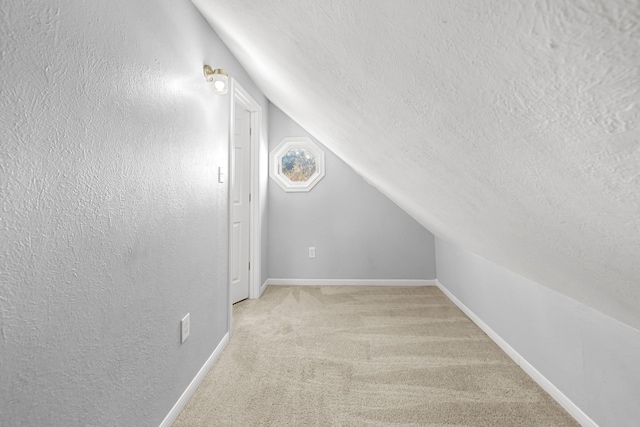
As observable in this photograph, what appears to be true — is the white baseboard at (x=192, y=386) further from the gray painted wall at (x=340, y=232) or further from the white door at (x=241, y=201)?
the gray painted wall at (x=340, y=232)

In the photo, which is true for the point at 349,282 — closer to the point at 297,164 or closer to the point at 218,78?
the point at 297,164

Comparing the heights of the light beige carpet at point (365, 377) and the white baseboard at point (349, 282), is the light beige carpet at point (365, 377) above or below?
below

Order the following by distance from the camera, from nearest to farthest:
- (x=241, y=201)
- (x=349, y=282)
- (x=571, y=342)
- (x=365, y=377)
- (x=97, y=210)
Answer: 1. (x=97, y=210)
2. (x=571, y=342)
3. (x=365, y=377)
4. (x=241, y=201)
5. (x=349, y=282)

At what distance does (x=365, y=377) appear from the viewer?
1.60 m

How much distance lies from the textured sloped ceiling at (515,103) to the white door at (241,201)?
191 centimetres

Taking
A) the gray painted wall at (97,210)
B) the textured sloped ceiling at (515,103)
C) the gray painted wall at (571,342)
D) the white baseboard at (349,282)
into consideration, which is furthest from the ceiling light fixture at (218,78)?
the white baseboard at (349,282)

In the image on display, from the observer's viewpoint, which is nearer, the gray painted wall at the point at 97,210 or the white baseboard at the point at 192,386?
the gray painted wall at the point at 97,210

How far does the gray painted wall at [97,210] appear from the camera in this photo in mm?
657

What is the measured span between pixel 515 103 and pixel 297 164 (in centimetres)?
310

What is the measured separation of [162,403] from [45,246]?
85 cm

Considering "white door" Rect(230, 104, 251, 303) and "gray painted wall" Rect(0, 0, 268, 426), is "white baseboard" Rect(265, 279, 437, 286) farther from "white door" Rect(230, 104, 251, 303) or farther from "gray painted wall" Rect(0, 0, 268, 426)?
"gray painted wall" Rect(0, 0, 268, 426)

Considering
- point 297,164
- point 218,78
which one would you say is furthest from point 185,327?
point 297,164

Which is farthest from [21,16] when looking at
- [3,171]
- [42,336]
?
[42,336]

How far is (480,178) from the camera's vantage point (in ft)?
2.42
